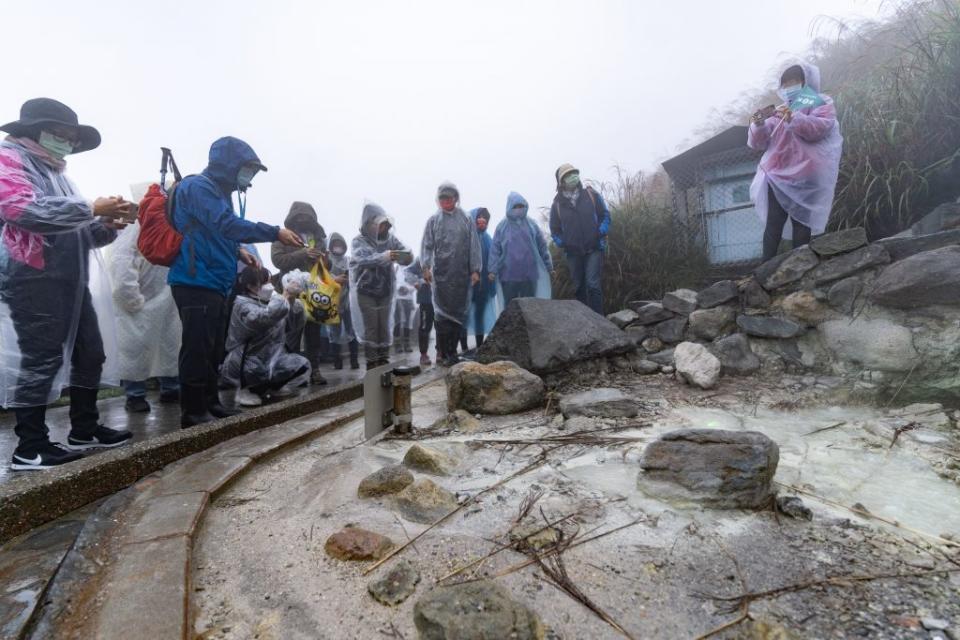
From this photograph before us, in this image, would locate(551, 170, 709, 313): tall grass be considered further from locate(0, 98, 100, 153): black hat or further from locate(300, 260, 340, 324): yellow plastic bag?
locate(0, 98, 100, 153): black hat

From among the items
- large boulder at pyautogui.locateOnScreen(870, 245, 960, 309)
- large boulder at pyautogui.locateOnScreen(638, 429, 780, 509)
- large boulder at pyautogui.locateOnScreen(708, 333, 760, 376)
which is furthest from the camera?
large boulder at pyautogui.locateOnScreen(708, 333, 760, 376)

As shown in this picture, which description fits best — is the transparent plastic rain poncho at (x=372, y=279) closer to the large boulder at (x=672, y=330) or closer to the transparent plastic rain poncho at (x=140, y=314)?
the transparent plastic rain poncho at (x=140, y=314)

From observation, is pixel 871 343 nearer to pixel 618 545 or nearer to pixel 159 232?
pixel 618 545

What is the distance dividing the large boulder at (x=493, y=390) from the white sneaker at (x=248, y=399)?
1653mm

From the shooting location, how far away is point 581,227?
4.94m

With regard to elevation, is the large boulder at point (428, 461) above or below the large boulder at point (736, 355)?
below

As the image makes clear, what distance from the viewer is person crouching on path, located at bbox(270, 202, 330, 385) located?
17.0 feet

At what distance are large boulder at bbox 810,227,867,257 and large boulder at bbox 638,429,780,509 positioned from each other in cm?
247

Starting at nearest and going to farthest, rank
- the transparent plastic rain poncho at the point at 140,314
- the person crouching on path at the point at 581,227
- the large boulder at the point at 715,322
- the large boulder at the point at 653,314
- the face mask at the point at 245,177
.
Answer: the face mask at the point at 245,177 → the transparent plastic rain poncho at the point at 140,314 → the large boulder at the point at 715,322 → the large boulder at the point at 653,314 → the person crouching on path at the point at 581,227

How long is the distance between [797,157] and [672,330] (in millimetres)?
1782

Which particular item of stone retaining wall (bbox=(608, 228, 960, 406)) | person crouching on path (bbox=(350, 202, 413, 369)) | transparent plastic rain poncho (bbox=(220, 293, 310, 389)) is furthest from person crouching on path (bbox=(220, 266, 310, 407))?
stone retaining wall (bbox=(608, 228, 960, 406))

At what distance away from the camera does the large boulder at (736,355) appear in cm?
340

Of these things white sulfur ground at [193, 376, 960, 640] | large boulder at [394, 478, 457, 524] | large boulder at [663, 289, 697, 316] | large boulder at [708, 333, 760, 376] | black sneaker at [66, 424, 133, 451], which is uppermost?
large boulder at [663, 289, 697, 316]

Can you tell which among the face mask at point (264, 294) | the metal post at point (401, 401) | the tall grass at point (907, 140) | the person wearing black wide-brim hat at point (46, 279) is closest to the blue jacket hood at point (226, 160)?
the person wearing black wide-brim hat at point (46, 279)
